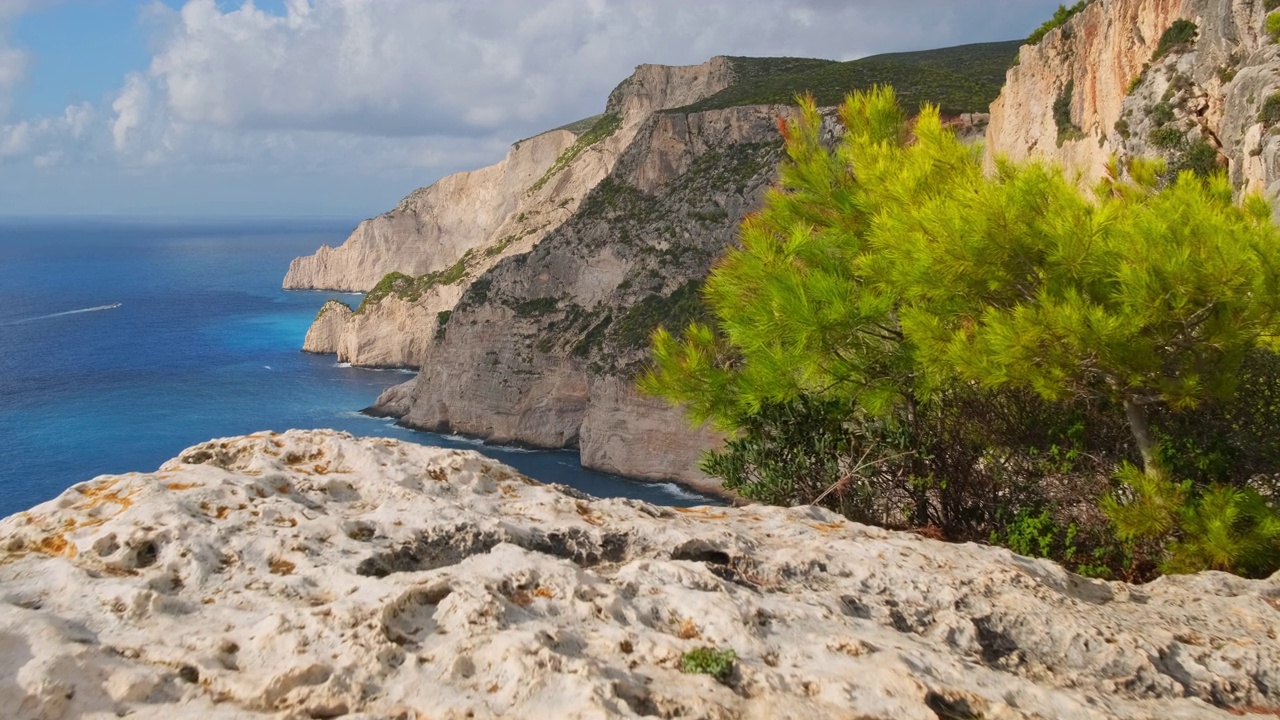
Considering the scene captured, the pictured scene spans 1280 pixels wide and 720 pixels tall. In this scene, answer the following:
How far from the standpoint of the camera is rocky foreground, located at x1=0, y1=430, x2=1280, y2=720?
10.2ft

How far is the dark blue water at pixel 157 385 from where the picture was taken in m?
Answer: 53.9

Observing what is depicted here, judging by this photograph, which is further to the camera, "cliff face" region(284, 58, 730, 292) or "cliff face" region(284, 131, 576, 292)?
"cliff face" region(284, 131, 576, 292)

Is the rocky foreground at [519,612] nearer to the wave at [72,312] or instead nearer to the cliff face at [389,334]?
the cliff face at [389,334]

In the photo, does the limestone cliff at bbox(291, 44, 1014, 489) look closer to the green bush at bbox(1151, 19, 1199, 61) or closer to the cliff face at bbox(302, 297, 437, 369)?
the cliff face at bbox(302, 297, 437, 369)

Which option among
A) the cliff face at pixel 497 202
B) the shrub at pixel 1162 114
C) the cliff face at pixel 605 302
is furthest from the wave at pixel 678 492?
the cliff face at pixel 497 202

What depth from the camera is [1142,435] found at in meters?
7.30

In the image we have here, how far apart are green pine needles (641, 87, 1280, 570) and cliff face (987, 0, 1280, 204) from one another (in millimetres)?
3506

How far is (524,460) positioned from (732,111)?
27.6 m

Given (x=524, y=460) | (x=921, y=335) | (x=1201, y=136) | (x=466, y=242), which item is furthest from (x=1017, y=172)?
(x=466, y=242)

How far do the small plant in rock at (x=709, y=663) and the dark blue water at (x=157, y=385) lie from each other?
44074 millimetres

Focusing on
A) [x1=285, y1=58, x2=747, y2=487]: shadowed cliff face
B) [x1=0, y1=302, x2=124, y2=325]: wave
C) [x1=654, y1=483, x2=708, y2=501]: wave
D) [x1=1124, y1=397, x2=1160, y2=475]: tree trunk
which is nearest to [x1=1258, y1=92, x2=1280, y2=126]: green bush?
[x1=1124, y1=397, x2=1160, y2=475]: tree trunk

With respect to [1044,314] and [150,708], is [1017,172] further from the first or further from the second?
[150,708]

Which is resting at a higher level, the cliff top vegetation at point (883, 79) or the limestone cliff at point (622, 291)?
the cliff top vegetation at point (883, 79)

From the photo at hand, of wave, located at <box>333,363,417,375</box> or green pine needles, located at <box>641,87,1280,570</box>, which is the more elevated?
green pine needles, located at <box>641,87,1280,570</box>
